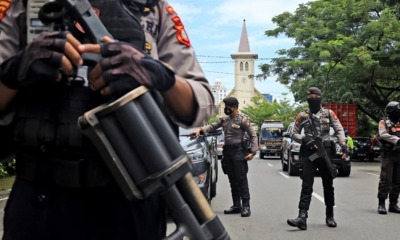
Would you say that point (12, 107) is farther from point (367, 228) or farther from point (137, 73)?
point (367, 228)

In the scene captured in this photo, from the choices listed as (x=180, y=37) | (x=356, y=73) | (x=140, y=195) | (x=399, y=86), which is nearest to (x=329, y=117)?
(x=180, y=37)

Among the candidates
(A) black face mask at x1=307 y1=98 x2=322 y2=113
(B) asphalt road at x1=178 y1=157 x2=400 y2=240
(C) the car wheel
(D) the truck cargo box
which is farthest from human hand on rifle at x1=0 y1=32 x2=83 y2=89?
(D) the truck cargo box

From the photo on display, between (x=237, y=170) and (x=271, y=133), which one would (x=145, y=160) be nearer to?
(x=237, y=170)

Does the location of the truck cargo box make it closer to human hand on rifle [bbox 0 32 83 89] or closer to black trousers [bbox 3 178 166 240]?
black trousers [bbox 3 178 166 240]

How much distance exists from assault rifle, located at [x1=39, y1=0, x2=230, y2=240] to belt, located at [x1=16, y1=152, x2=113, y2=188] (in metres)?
0.17

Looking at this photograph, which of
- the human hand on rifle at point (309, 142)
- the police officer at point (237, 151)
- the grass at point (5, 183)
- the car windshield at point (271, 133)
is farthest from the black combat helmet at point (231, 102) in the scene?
the car windshield at point (271, 133)

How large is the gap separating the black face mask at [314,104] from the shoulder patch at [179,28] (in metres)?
5.54

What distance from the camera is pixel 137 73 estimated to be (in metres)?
1.37

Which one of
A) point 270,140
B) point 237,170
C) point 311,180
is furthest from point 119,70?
point 270,140

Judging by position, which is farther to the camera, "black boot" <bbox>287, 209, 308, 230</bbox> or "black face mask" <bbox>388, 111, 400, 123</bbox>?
"black face mask" <bbox>388, 111, 400, 123</bbox>

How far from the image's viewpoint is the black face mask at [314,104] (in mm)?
7074

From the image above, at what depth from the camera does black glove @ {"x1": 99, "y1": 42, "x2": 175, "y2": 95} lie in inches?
53.0

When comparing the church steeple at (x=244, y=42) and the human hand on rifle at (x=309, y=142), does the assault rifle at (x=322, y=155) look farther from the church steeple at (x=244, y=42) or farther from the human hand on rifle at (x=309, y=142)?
the church steeple at (x=244, y=42)

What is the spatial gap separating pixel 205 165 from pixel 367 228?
7.69 feet
